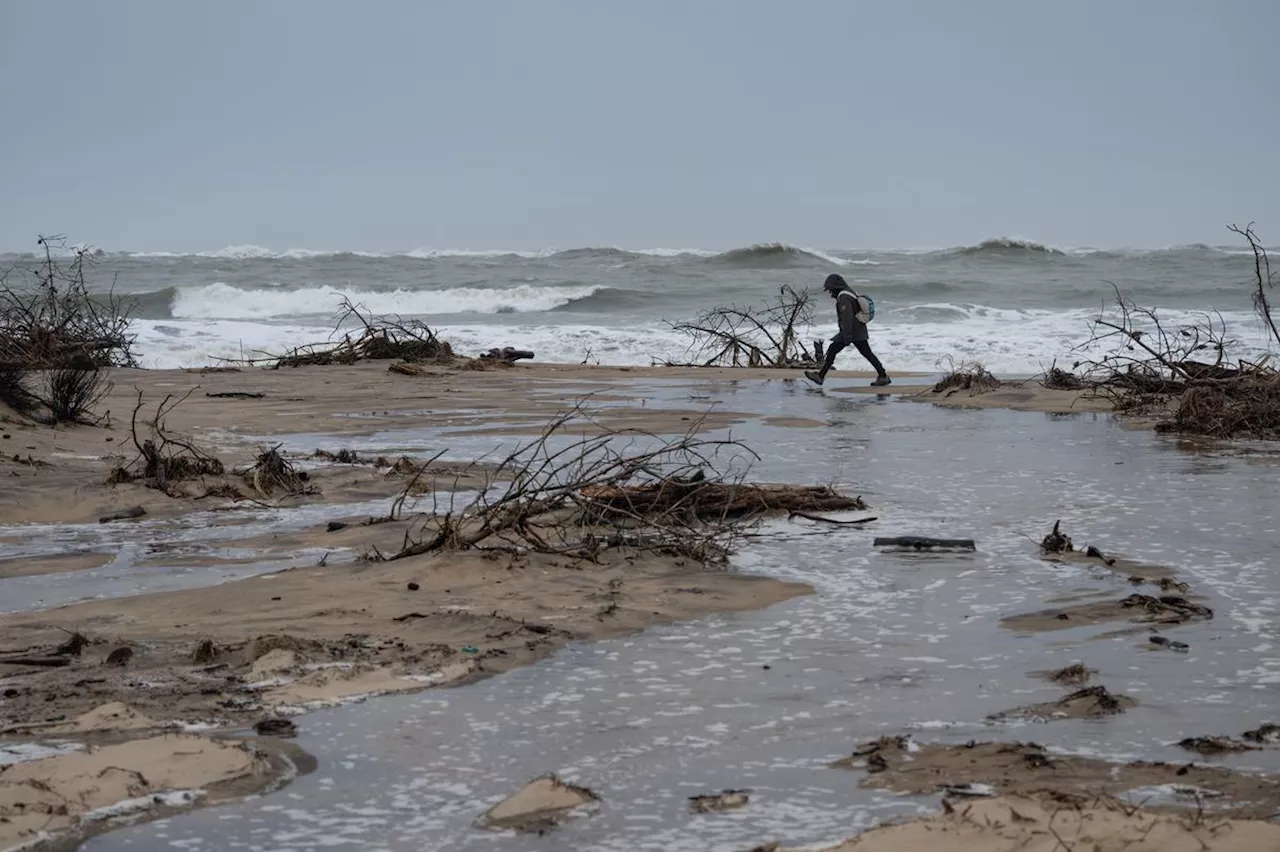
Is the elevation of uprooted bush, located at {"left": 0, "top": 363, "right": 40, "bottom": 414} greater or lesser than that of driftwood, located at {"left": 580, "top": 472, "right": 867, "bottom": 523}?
greater

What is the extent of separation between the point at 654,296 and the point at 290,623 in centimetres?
3524

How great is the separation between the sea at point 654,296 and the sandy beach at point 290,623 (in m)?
14.6

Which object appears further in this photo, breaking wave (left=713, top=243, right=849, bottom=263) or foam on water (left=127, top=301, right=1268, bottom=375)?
breaking wave (left=713, top=243, right=849, bottom=263)

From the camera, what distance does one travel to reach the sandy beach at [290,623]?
3824mm

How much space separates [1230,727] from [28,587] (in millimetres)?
5043

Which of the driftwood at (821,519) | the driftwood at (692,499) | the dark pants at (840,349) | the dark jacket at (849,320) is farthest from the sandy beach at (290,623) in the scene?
the dark jacket at (849,320)

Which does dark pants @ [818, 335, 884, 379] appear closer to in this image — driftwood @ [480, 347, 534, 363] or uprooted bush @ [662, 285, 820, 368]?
uprooted bush @ [662, 285, 820, 368]

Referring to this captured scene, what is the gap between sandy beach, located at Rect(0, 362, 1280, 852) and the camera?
12.5ft

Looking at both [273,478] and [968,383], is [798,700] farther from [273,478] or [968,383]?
[968,383]

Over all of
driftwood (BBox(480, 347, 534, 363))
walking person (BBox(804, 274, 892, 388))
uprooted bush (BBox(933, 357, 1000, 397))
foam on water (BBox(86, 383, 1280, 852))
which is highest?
walking person (BBox(804, 274, 892, 388))

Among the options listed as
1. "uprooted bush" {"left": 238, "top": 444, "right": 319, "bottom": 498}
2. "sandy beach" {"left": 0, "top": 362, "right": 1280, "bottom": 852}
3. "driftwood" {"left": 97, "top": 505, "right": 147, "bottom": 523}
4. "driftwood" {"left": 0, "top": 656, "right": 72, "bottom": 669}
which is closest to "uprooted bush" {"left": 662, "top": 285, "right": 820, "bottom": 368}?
"sandy beach" {"left": 0, "top": 362, "right": 1280, "bottom": 852}

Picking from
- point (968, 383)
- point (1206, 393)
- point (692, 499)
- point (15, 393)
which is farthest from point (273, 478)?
point (968, 383)

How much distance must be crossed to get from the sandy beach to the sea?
1456 cm

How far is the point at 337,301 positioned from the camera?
42.4 metres
